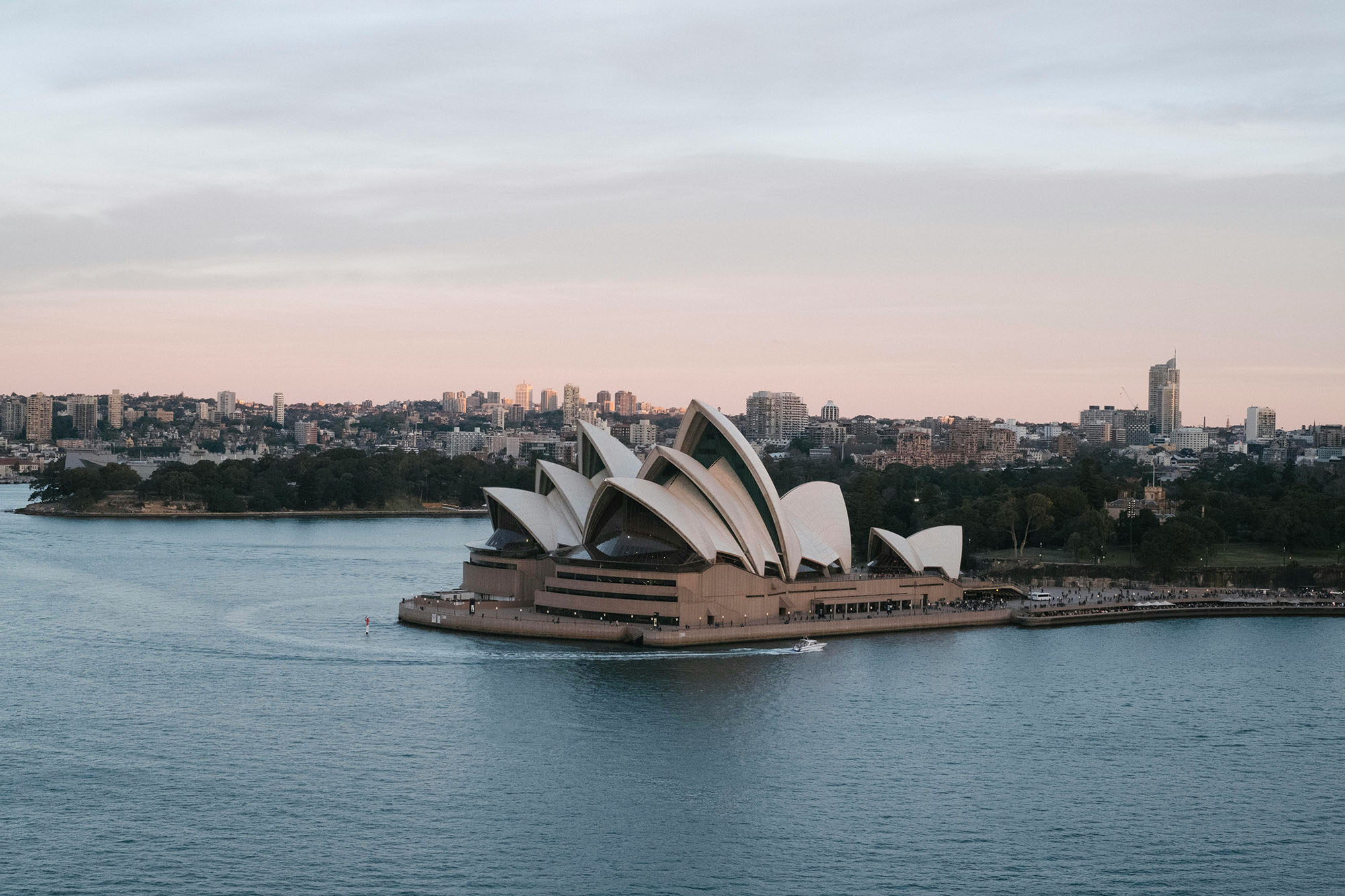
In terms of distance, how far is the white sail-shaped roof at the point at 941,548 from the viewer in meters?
48.8

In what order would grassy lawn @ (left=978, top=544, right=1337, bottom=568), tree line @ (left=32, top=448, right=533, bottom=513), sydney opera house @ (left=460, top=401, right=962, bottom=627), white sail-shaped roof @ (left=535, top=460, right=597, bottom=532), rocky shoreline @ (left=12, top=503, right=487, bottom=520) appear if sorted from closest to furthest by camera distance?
sydney opera house @ (left=460, top=401, right=962, bottom=627), white sail-shaped roof @ (left=535, top=460, right=597, bottom=532), grassy lawn @ (left=978, top=544, right=1337, bottom=568), rocky shoreline @ (left=12, top=503, right=487, bottom=520), tree line @ (left=32, top=448, right=533, bottom=513)

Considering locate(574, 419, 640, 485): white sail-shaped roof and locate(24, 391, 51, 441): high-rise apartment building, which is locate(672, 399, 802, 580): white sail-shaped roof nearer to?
locate(574, 419, 640, 485): white sail-shaped roof

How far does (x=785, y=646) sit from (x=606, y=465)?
9.74m

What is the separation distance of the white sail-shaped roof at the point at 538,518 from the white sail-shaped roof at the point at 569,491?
0.24 metres

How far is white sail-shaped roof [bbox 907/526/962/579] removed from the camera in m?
48.8

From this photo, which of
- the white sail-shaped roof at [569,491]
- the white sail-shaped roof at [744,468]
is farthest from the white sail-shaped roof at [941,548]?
the white sail-shaped roof at [569,491]

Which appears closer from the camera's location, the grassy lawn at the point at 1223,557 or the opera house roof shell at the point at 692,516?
the opera house roof shell at the point at 692,516

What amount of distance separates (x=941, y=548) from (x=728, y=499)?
999 centimetres

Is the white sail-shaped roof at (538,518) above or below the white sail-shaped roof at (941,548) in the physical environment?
above

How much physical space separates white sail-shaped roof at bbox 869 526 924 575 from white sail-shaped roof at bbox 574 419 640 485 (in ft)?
26.8

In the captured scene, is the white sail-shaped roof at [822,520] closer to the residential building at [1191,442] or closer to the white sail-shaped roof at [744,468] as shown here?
the white sail-shaped roof at [744,468]

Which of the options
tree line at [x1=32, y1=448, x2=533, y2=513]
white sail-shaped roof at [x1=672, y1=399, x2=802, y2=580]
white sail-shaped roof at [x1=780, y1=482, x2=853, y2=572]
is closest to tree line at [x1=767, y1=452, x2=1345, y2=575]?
white sail-shaped roof at [x1=780, y1=482, x2=853, y2=572]

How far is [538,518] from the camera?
46.5 m

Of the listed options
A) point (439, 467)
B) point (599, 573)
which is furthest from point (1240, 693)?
point (439, 467)
